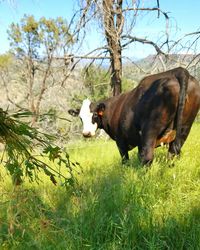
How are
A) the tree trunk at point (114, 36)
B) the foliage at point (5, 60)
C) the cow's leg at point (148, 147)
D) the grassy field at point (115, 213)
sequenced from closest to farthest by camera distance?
the grassy field at point (115, 213), the cow's leg at point (148, 147), the tree trunk at point (114, 36), the foliage at point (5, 60)

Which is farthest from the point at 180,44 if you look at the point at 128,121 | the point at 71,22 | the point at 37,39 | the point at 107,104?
the point at 37,39

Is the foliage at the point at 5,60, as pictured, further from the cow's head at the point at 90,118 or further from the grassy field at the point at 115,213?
the grassy field at the point at 115,213

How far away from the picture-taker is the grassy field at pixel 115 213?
2893 millimetres

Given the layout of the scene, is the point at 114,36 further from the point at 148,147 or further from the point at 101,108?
the point at 148,147

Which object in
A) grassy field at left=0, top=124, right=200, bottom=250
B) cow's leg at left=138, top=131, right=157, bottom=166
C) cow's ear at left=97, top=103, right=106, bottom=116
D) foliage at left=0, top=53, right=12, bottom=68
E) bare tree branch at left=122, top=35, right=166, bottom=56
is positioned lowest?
grassy field at left=0, top=124, right=200, bottom=250

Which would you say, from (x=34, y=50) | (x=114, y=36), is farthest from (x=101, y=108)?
(x=34, y=50)

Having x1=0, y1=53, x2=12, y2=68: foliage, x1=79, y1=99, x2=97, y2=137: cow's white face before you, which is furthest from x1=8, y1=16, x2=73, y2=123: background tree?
x1=79, y1=99, x2=97, y2=137: cow's white face

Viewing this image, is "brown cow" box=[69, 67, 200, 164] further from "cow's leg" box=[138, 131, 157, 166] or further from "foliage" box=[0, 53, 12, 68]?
"foliage" box=[0, 53, 12, 68]

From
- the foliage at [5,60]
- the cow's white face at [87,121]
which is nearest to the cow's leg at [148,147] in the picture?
the cow's white face at [87,121]

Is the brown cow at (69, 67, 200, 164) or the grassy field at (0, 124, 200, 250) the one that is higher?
the brown cow at (69, 67, 200, 164)

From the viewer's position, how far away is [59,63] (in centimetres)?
1294

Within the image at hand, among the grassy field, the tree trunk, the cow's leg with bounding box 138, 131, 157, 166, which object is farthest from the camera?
the tree trunk

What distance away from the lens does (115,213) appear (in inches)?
140

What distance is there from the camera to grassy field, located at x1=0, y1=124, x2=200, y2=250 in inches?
114
